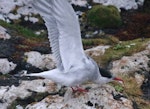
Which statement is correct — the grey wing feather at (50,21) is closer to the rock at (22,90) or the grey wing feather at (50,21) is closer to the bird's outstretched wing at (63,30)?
the bird's outstretched wing at (63,30)

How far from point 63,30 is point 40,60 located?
4.02 metres

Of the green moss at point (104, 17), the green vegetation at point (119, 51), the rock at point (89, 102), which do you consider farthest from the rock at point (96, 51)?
the green moss at point (104, 17)

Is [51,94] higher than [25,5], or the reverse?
[25,5]

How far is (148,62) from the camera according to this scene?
1280 centimetres

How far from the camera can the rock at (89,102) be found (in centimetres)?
1015

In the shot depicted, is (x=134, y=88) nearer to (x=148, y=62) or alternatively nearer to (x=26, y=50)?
(x=148, y=62)

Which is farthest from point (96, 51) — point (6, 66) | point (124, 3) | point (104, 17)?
point (124, 3)

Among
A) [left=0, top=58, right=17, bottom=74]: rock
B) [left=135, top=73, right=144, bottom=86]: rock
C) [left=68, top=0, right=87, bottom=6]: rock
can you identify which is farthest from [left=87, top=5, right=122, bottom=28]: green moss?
[left=135, top=73, right=144, bottom=86]: rock

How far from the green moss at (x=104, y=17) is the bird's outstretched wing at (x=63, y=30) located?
10.2 m

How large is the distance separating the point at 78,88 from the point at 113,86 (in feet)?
3.45

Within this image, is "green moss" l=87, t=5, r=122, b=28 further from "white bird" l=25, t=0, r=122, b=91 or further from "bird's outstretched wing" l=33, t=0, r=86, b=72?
"bird's outstretched wing" l=33, t=0, r=86, b=72

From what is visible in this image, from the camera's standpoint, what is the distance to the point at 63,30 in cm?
942

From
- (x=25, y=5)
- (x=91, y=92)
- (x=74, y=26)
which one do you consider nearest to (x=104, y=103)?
(x=91, y=92)

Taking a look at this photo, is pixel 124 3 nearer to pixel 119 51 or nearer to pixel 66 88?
pixel 119 51
